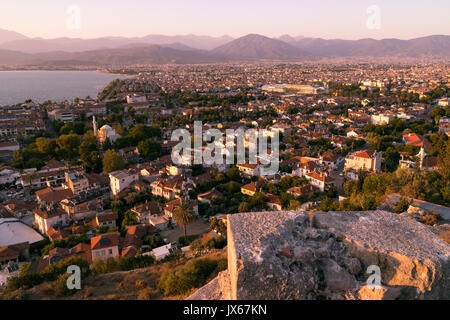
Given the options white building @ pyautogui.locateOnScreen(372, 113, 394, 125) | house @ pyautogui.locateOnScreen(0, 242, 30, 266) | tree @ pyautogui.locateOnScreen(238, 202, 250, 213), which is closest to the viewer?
house @ pyautogui.locateOnScreen(0, 242, 30, 266)

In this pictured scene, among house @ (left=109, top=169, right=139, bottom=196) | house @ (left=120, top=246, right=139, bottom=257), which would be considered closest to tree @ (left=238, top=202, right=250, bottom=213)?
house @ (left=120, top=246, right=139, bottom=257)

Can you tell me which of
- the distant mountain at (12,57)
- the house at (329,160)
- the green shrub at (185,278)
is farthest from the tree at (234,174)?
the distant mountain at (12,57)

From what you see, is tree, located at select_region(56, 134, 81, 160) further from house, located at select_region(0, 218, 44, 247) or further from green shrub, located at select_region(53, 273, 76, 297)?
green shrub, located at select_region(53, 273, 76, 297)

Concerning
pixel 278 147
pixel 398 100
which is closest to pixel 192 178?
pixel 278 147

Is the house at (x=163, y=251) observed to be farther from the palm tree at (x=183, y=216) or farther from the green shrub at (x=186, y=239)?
the palm tree at (x=183, y=216)
